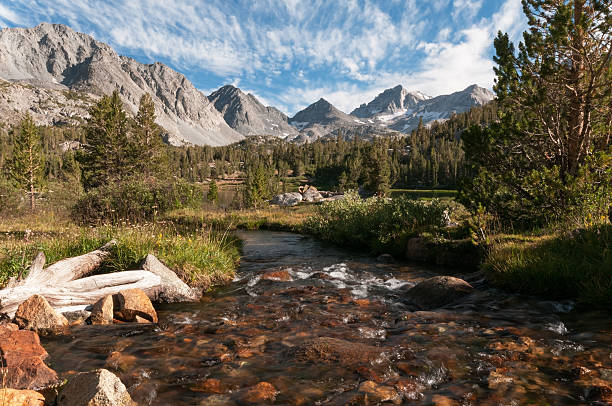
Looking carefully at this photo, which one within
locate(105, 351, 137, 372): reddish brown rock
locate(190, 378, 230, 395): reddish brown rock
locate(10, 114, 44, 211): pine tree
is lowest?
locate(105, 351, 137, 372): reddish brown rock

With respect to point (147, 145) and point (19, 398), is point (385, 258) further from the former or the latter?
point (147, 145)

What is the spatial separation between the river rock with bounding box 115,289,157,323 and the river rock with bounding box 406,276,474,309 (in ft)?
19.0

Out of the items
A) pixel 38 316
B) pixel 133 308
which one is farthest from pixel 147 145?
pixel 38 316

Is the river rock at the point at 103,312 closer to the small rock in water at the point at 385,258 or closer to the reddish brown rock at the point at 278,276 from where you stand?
the reddish brown rock at the point at 278,276

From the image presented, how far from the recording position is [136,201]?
82.2 ft

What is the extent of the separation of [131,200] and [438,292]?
24.2 m

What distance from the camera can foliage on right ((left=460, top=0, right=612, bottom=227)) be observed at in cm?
889

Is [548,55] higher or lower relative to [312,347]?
higher

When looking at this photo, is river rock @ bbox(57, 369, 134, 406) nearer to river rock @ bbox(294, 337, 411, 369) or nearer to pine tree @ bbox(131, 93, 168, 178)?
river rock @ bbox(294, 337, 411, 369)

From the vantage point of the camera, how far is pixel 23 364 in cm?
382

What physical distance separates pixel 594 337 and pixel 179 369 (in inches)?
235

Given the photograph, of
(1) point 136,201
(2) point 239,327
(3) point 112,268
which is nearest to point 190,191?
(1) point 136,201

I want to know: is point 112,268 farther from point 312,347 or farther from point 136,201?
point 136,201

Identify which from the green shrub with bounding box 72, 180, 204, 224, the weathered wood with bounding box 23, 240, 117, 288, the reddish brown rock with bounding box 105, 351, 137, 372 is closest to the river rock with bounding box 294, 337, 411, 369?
the reddish brown rock with bounding box 105, 351, 137, 372
